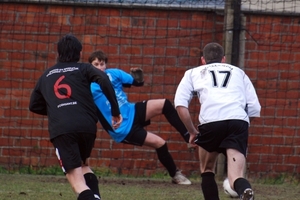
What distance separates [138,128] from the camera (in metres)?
8.88

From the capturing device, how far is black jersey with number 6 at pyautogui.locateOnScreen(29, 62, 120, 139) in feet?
19.6

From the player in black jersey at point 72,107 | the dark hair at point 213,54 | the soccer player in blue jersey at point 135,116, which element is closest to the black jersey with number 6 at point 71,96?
the player in black jersey at point 72,107

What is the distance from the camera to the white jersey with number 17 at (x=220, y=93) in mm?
6434

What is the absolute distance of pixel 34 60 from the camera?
384 inches

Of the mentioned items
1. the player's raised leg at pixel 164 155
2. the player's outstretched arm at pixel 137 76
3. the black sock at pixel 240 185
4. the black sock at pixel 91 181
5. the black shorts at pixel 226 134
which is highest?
the player's outstretched arm at pixel 137 76

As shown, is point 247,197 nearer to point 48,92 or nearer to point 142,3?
point 48,92

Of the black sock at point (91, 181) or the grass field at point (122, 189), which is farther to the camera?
the grass field at point (122, 189)

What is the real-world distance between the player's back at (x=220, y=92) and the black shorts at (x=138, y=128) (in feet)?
7.59

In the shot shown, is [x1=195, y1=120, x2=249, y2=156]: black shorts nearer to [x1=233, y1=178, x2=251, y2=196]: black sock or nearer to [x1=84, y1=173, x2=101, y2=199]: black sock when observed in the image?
[x1=233, y1=178, x2=251, y2=196]: black sock

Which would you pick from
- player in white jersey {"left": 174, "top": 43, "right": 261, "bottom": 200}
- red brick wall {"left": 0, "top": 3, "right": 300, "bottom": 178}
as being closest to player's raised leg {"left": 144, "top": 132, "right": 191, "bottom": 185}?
red brick wall {"left": 0, "top": 3, "right": 300, "bottom": 178}

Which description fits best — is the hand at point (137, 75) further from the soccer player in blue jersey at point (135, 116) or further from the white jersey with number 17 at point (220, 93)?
the white jersey with number 17 at point (220, 93)

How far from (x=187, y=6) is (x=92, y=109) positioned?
4012 millimetres

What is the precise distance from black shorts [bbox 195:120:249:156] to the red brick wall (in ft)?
10.9

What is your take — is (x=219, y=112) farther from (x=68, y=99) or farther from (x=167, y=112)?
(x=167, y=112)
